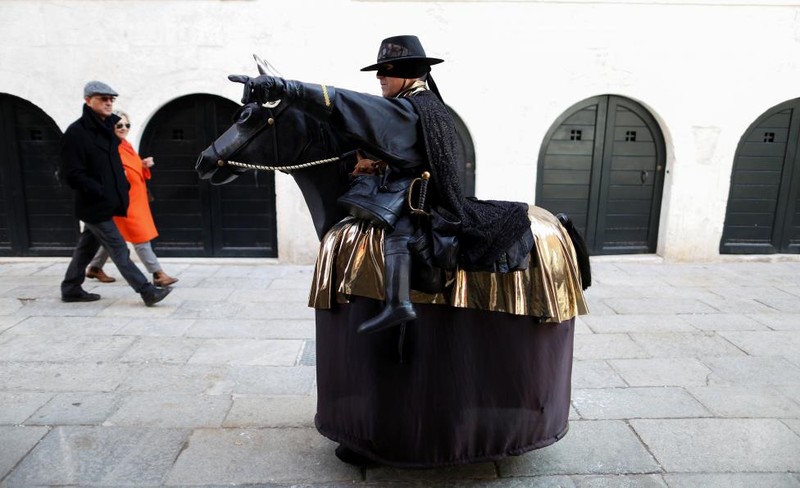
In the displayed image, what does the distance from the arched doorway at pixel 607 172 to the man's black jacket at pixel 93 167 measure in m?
5.15

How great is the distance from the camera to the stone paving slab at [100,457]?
277 centimetres

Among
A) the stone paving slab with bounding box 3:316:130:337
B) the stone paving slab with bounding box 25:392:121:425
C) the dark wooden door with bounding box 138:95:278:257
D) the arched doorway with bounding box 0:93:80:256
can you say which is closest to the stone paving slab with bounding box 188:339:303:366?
the stone paving slab with bounding box 25:392:121:425

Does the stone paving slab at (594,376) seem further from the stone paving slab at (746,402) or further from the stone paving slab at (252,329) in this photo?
the stone paving slab at (252,329)

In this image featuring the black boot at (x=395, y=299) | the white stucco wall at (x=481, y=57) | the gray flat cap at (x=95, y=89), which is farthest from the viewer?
the white stucco wall at (x=481, y=57)

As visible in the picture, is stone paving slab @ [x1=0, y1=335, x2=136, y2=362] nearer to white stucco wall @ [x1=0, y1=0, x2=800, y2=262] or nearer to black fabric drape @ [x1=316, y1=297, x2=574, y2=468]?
black fabric drape @ [x1=316, y1=297, x2=574, y2=468]

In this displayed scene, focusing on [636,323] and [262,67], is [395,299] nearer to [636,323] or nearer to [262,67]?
[262,67]

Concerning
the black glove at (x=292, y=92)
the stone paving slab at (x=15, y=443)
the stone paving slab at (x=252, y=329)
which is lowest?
the stone paving slab at (x=252, y=329)

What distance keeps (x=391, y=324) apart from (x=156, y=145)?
6.13 metres

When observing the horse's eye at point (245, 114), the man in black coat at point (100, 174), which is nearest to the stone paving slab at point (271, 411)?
the horse's eye at point (245, 114)

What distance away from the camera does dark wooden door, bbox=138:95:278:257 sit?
7.27 metres

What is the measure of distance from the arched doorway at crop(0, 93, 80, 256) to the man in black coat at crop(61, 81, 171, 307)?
7.96ft

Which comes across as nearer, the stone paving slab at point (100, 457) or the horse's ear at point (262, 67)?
the horse's ear at point (262, 67)

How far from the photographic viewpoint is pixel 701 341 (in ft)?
15.8

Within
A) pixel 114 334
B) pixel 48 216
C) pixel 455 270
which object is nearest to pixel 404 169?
pixel 455 270
